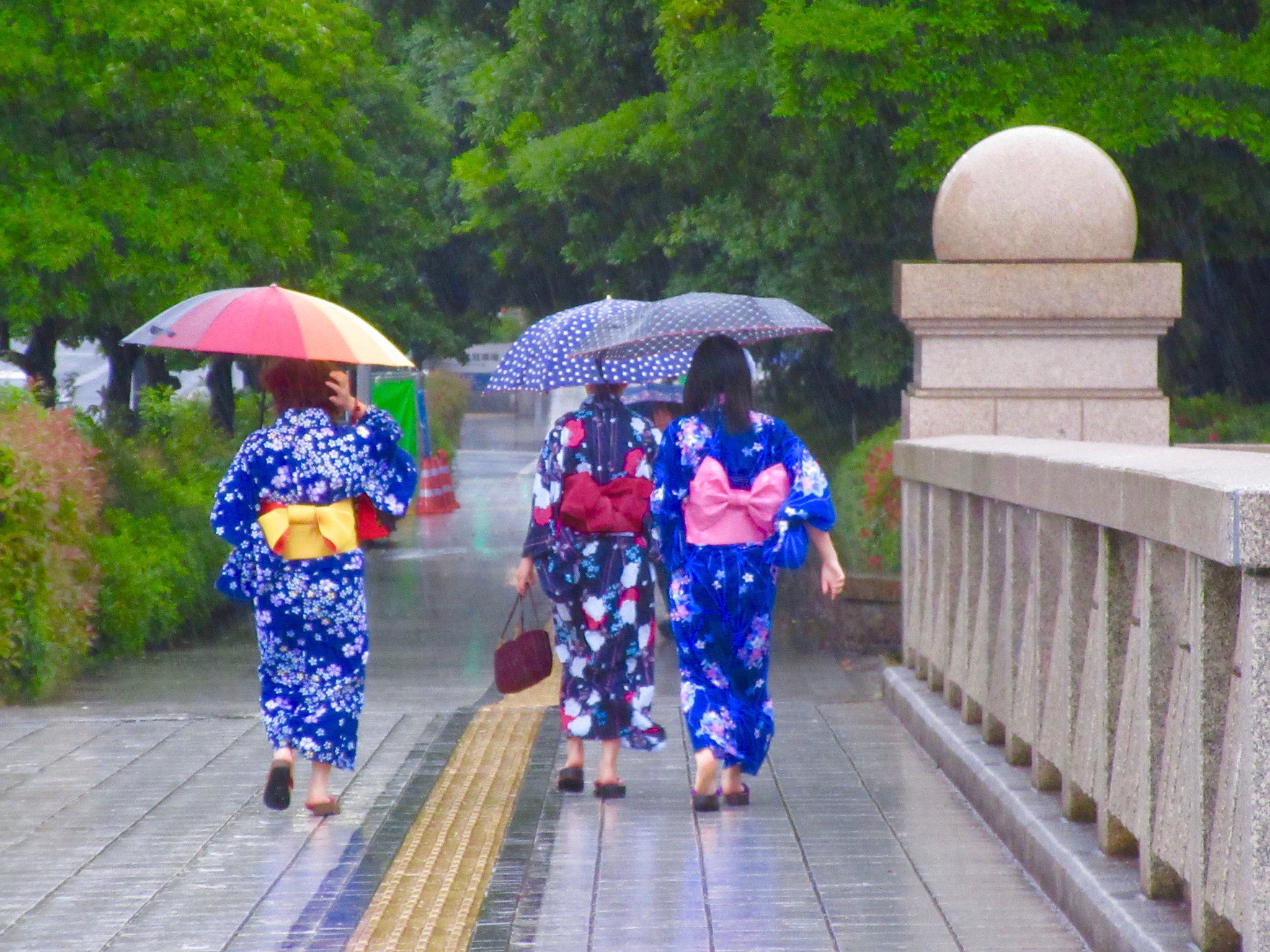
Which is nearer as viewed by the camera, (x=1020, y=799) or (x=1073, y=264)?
(x=1020, y=799)

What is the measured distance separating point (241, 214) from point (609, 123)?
545 centimetres

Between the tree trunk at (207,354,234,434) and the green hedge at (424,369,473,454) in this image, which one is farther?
the green hedge at (424,369,473,454)

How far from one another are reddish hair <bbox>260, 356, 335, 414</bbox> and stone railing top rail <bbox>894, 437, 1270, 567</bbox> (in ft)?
8.29

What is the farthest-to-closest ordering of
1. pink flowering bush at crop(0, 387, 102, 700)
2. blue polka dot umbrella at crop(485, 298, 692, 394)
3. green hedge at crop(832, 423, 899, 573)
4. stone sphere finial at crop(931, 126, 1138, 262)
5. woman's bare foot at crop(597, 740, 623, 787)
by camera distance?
1. green hedge at crop(832, 423, 899, 573)
2. pink flowering bush at crop(0, 387, 102, 700)
3. stone sphere finial at crop(931, 126, 1138, 262)
4. blue polka dot umbrella at crop(485, 298, 692, 394)
5. woman's bare foot at crop(597, 740, 623, 787)

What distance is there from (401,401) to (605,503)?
760 inches

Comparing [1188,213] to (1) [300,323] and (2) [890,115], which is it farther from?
(1) [300,323]

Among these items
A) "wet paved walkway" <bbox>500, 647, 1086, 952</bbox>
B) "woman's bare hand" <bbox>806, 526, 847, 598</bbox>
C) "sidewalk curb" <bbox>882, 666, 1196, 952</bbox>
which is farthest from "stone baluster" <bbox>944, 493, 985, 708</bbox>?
"woman's bare hand" <bbox>806, 526, 847, 598</bbox>

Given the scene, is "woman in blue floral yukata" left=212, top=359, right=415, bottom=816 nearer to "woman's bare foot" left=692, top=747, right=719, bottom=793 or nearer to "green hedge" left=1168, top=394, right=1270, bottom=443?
"woman's bare foot" left=692, top=747, right=719, bottom=793

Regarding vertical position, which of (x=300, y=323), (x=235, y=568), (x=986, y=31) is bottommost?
(x=235, y=568)

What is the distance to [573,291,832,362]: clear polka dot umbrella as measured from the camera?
6848 millimetres

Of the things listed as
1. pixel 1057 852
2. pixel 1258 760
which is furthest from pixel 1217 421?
pixel 1258 760

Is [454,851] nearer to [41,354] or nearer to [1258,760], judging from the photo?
[1258,760]

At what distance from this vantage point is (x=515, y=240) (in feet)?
75.6

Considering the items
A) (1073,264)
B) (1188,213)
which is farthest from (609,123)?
(1073,264)
